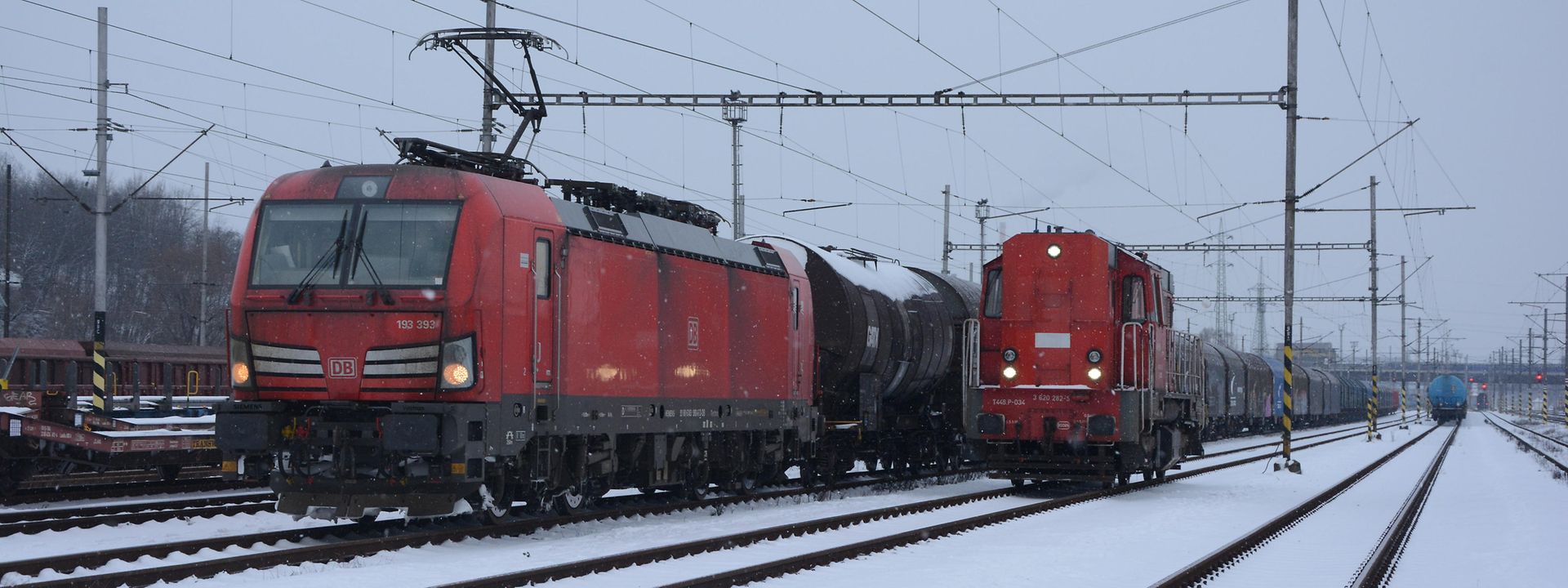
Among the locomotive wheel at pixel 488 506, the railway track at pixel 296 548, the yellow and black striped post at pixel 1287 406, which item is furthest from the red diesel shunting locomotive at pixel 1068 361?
the locomotive wheel at pixel 488 506

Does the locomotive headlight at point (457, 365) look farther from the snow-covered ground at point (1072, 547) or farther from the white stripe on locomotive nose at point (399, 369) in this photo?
the snow-covered ground at point (1072, 547)

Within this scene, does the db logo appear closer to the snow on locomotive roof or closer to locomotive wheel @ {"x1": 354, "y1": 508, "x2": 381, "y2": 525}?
locomotive wheel @ {"x1": 354, "y1": 508, "x2": 381, "y2": 525}

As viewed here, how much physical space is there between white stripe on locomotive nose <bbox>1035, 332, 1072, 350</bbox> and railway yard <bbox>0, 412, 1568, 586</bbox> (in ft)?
7.06

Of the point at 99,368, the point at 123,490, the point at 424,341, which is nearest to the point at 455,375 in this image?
the point at 424,341

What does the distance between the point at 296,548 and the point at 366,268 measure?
2.52 metres

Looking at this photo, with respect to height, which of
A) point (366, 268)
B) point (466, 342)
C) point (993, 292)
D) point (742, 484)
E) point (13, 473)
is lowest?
point (742, 484)

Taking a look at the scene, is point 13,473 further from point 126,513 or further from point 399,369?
point 399,369

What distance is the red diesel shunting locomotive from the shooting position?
20.6 meters

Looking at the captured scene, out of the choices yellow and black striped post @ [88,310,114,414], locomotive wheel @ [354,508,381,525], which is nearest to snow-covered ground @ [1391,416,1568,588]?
locomotive wheel @ [354,508,381,525]

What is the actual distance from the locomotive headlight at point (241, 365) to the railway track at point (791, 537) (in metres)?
3.70

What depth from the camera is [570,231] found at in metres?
14.3

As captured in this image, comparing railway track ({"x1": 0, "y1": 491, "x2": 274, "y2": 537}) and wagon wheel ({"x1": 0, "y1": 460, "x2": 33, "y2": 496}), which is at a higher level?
wagon wheel ({"x1": 0, "y1": 460, "x2": 33, "y2": 496})

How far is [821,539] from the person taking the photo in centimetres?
1427

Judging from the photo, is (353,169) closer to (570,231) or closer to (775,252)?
(570,231)
